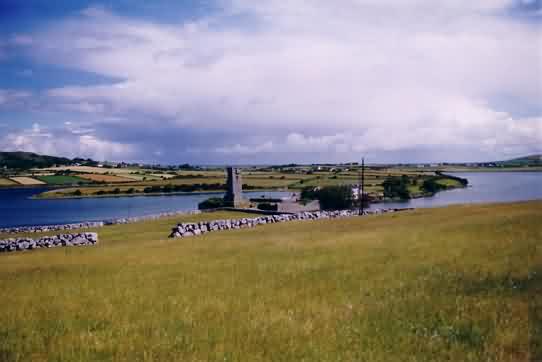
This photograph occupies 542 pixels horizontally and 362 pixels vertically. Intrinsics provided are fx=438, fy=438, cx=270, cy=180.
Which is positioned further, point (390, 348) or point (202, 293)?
point (202, 293)

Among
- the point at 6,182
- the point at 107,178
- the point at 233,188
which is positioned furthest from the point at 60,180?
the point at 233,188

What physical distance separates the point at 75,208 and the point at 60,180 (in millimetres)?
62724

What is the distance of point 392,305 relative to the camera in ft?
28.1

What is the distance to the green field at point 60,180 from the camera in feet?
582

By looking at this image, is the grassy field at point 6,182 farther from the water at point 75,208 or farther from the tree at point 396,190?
the tree at point 396,190

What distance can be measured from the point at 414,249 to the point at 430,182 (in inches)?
5545

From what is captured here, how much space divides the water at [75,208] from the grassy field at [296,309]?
88.2 meters

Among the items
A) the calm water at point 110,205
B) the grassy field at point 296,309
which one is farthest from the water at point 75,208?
the grassy field at point 296,309

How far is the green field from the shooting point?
177 meters

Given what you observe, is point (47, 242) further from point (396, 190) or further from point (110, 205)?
point (396, 190)

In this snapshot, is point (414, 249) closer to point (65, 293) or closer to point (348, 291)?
point (348, 291)

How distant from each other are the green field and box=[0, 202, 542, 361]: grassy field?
179 meters

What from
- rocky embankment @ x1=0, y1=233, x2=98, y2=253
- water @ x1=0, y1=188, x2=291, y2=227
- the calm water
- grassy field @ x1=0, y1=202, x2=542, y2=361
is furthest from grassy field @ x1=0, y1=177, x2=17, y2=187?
grassy field @ x1=0, y1=202, x2=542, y2=361

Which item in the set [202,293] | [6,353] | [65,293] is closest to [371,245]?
[202,293]
